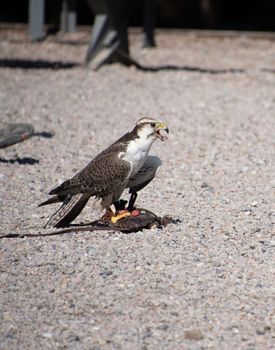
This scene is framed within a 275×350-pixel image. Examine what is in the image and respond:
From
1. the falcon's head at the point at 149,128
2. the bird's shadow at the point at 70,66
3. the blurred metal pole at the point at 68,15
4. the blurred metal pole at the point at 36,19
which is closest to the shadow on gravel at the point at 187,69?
the bird's shadow at the point at 70,66

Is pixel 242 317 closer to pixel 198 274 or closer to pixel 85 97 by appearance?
pixel 198 274

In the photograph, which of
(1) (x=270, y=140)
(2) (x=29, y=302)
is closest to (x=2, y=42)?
(1) (x=270, y=140)

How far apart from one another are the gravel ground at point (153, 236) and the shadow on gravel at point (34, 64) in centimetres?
194

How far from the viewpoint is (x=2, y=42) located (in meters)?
17.5

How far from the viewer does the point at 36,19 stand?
17.3 meters

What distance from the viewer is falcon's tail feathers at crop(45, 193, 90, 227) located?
575 cm

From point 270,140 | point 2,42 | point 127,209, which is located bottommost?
point 2,42

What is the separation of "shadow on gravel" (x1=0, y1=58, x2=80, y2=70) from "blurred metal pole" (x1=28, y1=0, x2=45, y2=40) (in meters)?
1.98

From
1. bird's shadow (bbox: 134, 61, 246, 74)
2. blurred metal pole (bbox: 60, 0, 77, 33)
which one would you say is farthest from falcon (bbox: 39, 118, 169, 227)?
blurred metal pole (bbox: 60, 0, 77, 33)

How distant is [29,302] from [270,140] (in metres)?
4.97

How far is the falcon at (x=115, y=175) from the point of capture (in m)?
5.57

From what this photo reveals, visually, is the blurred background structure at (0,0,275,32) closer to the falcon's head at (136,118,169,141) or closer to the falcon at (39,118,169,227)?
the falcon at (39,118,169,227)

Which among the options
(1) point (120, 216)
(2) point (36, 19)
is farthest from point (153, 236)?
(2) point (36, 19)

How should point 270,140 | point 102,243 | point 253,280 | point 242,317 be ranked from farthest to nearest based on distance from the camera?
point 270,140 → point 102,243 → point 253,280 → point 242,317
